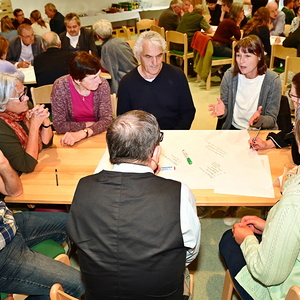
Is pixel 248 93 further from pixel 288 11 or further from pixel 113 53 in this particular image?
pixel 288 11

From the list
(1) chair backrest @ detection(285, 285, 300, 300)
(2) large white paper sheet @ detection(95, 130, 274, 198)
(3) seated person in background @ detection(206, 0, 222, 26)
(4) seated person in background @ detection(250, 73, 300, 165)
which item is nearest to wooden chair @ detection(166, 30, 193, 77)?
(3) seated person in background @ detection(206, 0, 222, 26)

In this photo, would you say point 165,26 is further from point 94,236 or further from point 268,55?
point 94,236

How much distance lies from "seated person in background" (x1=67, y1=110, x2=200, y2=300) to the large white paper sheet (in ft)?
1.81

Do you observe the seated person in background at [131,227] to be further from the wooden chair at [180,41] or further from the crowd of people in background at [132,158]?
the wooden chair at [180,41]

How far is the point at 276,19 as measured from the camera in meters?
6.09

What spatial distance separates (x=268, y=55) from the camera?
5.50m

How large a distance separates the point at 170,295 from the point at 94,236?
39 centimetres

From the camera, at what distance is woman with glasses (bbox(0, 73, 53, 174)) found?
1.96 meters

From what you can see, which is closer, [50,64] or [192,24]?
[50,64]

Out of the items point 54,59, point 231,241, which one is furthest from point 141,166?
point 54,59

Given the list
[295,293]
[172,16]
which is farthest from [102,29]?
[295,293]

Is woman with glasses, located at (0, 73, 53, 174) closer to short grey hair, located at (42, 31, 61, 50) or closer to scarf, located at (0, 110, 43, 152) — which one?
scarf, located at (0, 110, 43, 152)

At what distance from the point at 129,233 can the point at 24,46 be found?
165 inches

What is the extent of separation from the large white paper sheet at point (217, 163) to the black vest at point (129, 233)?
0.60 meters
